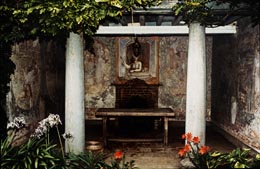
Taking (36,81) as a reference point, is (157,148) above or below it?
below

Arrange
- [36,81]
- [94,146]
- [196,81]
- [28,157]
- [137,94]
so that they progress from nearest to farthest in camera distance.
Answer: [28,157] → [196,81] → [94,146] → [36,81] → [137,94]

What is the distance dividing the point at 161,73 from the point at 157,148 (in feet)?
15.4

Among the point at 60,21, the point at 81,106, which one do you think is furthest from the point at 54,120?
the point at 60,21

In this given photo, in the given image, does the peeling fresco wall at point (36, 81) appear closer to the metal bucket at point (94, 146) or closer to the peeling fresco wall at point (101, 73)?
the peeling fresco wall at point (101, 73)

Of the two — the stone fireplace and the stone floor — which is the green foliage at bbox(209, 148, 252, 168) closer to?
the stone floor

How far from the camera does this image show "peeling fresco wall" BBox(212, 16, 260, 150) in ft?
24.0

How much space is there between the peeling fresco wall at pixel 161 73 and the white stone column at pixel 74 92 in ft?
18.7

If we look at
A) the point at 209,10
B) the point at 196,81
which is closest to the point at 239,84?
the point at 196,81

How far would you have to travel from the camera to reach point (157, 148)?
27.3 ft

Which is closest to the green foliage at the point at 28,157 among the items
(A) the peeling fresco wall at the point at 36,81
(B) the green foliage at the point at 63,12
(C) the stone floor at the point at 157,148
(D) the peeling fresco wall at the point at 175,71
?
(A) the peeling fresco wall at the point at 36,81

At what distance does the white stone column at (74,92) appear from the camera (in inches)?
260

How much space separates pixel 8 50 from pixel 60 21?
184cm

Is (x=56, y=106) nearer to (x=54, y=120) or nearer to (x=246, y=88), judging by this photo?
(x=54, y=120)

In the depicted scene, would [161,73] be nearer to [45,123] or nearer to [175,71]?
[175,71]
